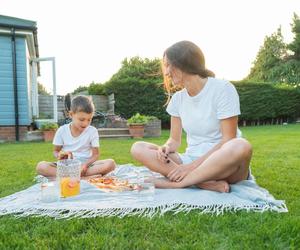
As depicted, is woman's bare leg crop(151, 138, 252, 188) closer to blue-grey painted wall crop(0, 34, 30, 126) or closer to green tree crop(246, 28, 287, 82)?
blue-grey painted wall crop(0, 34, 30, 126)

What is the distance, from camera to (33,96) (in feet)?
→ 37.3

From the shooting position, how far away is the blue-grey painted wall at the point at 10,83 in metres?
9.09

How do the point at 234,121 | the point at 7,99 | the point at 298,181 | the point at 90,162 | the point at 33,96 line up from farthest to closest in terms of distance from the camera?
the point at 33,96 < the point at 7,99 < the point at 90,162 < the point at 298,181 < the point at 234,121

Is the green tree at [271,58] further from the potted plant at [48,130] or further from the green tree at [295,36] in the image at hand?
the potted plant at [48,130]

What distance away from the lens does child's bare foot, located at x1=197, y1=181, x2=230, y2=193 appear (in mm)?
2488

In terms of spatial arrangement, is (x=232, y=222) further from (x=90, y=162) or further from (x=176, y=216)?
(x=90, y=162)

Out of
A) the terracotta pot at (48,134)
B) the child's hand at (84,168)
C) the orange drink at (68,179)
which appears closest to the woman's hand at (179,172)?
the orange drink at (68,179)

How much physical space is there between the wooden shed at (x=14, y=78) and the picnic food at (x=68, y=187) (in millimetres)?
7201

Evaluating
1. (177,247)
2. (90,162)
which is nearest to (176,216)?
(177,247)

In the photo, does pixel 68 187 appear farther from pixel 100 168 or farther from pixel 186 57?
pixel 186 57

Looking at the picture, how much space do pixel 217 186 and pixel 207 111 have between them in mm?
550

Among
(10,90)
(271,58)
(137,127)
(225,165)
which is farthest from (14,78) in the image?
(271,58)

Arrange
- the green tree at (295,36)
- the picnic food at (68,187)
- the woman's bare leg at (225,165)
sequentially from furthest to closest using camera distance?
the green tree at (295,36)
the picnic food at (68,187)
the woman's bare leg at (225,165)

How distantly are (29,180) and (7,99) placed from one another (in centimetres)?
636
